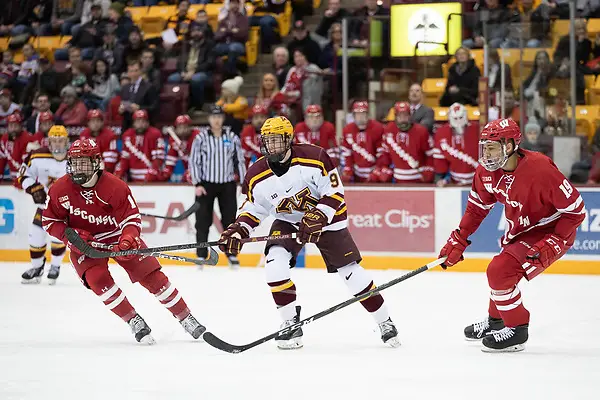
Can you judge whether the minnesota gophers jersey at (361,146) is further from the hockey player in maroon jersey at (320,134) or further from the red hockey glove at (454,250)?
the red hockey glove at (454,250)

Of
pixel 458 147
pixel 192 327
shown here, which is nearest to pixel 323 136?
pixel 458 147

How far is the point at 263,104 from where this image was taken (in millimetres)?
10773

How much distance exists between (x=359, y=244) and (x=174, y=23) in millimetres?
4548

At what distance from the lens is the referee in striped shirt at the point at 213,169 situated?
984cm

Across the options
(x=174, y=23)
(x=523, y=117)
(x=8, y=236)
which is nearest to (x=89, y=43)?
(x=174, y=23)

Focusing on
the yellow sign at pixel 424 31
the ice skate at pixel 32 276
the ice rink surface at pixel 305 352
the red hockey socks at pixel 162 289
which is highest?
the yellow sign at pixel 424 31

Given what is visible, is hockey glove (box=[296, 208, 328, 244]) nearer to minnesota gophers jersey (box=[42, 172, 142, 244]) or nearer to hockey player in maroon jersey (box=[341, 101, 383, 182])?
minnesota gophers jersey (box=[42, 172, 142, 244])

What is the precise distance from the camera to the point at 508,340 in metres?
5.34

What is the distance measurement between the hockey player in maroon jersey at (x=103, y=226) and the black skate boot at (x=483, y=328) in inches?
56.5

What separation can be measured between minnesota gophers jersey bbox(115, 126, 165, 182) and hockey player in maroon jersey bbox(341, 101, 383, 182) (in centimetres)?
202

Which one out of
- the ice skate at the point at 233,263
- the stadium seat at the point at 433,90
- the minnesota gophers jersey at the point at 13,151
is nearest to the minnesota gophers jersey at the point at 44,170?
the ice skate at the point at 233,263

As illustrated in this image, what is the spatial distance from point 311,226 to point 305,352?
0.65 meters

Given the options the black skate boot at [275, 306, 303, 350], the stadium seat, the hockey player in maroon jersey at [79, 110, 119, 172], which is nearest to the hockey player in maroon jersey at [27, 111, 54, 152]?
the hockey player in maroon jersey at [79, 110, 119, 172]

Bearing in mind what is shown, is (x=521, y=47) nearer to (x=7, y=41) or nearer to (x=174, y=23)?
(x=174, y=23)
